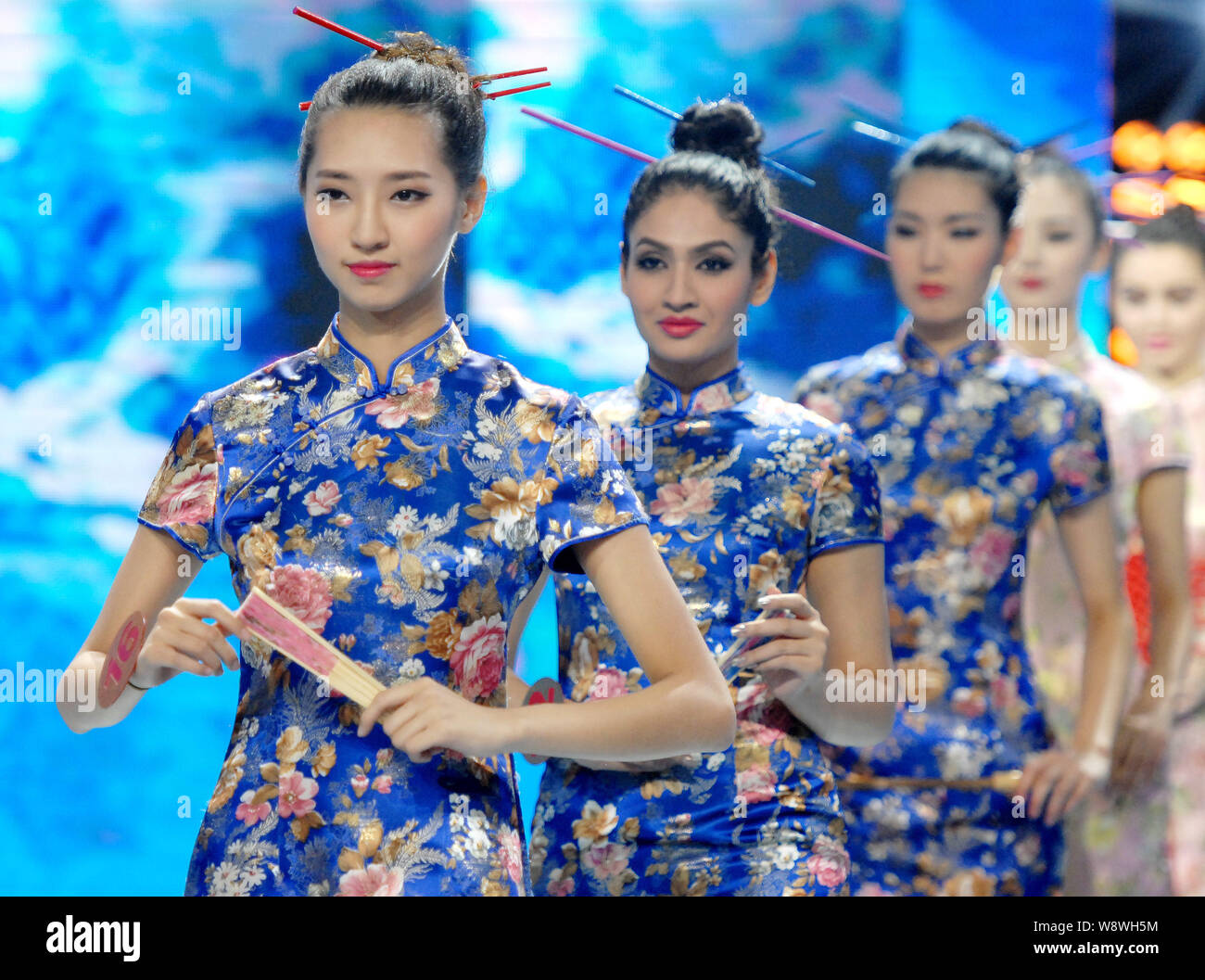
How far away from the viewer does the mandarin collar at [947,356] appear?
2727 mm

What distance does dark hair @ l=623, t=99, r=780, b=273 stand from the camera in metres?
→ 2.42

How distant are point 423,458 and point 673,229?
2.57 ft

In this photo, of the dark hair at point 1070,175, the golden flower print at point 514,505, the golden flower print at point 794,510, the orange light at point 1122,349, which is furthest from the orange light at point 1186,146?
the golden flower print at point 514,505

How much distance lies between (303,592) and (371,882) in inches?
12.0

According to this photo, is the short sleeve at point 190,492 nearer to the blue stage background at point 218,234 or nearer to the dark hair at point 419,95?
the dark hair at point 419,95

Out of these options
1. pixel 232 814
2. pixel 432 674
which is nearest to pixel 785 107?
pixel 432 674

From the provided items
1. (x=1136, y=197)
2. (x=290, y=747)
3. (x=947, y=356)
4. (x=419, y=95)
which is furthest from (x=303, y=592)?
(x=1136, y=197)

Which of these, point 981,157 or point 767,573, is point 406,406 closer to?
→ point 767,573

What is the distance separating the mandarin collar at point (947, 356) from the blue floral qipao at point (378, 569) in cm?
108

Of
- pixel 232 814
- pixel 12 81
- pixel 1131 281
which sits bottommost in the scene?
pixel 232 814
